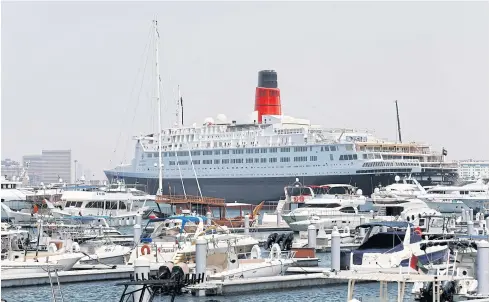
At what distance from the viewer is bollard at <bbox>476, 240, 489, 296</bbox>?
22422 mm

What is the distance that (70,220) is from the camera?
5344cm

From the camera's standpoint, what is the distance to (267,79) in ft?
337

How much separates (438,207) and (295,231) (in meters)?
19.1

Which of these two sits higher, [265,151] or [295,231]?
[265,151]

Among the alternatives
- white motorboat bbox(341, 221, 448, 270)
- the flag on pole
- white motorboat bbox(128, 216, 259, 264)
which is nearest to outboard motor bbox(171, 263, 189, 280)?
white motorboat bbox(128, 216, 259, 264)

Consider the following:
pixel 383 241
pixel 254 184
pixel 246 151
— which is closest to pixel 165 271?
pixel 383 241

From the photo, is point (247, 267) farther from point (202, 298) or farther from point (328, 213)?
point (328, 213)

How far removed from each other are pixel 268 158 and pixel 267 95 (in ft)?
34.5

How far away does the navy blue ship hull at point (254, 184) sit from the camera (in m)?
87.7

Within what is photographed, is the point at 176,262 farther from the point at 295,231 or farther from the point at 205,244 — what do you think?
the point at 295,231

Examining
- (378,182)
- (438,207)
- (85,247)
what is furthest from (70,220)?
(378,182)

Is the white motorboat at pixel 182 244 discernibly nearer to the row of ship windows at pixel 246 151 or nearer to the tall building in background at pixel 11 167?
the row of ship windows at pixel 246 151

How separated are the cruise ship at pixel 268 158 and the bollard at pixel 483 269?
64.8 meters

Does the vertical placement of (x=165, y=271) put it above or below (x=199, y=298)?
above
